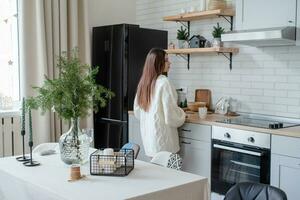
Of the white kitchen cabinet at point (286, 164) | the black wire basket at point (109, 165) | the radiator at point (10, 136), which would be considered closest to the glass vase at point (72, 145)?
the black wire basket at point (109, 165)

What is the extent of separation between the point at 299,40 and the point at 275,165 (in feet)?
3.51

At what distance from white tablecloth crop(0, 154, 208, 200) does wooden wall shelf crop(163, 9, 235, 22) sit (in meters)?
2.07

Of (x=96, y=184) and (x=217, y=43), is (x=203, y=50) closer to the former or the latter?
(x=217, y=43)

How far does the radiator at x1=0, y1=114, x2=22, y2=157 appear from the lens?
4316 mm

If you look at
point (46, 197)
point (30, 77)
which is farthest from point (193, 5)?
point (46, 197)

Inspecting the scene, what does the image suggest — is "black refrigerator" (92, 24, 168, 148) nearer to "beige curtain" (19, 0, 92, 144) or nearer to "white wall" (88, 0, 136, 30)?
"white wall" (88, 0, 136, 30)

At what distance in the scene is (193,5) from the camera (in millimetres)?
4766

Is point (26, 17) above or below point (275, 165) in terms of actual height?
above

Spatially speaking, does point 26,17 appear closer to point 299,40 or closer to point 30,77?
point 30,77

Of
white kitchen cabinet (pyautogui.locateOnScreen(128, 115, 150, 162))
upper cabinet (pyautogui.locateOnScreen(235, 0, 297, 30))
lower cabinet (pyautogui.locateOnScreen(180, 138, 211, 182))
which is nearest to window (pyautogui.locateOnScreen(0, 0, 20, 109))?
white kitchen cabinet (pyautogui.locateOnScreen(128, 115, 150, 162))

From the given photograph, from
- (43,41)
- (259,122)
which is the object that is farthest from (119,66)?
(259,122)

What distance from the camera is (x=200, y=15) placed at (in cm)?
443

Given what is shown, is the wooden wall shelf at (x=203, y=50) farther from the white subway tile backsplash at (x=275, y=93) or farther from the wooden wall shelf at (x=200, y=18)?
the white subway tile backsplash at (x=275, y=93)

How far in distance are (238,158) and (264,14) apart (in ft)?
4.29
